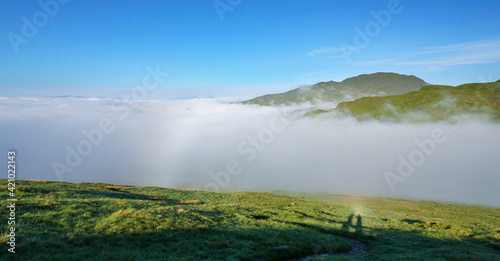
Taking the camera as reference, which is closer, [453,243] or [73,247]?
[73,247]

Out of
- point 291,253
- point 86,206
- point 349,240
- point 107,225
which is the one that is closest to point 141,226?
point 107,225

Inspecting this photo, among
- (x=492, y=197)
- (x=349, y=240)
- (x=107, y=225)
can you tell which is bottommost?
(x=492, y=197)

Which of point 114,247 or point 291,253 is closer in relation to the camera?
point 114,247

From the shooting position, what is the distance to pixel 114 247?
733 inches

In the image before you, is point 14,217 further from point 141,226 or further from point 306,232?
point 306,232

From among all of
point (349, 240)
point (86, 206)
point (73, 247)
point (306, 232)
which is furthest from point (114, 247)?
point (349, 240)

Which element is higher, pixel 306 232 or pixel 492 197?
pixel 306 232

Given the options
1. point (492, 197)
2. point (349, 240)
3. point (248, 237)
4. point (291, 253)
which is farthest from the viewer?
point (492, 197)

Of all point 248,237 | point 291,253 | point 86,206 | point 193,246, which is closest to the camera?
point 193,246

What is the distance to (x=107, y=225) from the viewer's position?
72.2 ft

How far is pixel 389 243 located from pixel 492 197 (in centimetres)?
20304

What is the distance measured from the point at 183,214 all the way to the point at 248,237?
Result: 8.33 metres

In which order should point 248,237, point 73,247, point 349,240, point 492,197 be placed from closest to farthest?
point 73,247 → point 248,237 → point 349,240 → point 492,197

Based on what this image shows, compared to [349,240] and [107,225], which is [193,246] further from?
[349,240]
